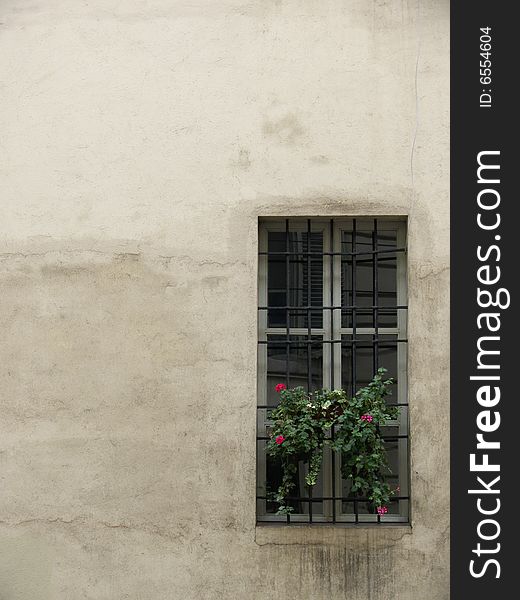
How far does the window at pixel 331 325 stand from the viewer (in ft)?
19.4

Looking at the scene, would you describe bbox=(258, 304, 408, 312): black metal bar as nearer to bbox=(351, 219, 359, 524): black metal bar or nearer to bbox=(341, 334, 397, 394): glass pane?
bbox=(351, 219, 359, 524): black metal bar

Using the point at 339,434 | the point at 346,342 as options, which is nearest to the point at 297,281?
the point at 346,342

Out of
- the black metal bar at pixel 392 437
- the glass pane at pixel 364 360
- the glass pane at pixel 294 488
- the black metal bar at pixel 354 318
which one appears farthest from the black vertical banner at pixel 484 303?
the glass pane at pixel 294 488

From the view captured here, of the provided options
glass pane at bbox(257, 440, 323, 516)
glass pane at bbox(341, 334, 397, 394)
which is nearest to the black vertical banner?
glass pane at bbox(341, 334, 397, 394)

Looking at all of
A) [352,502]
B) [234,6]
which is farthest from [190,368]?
[234,6]

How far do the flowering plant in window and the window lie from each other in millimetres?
151

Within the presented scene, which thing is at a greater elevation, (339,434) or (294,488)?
(339,434)

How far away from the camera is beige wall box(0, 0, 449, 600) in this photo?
5.75 metres

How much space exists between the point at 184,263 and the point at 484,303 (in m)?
1.89

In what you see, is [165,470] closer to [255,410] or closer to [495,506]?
[255,410]

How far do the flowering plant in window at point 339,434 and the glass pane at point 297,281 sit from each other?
1.65 feet

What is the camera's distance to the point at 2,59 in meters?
6.15

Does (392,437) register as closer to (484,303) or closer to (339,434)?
(339,434)

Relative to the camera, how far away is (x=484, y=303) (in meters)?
5.66
